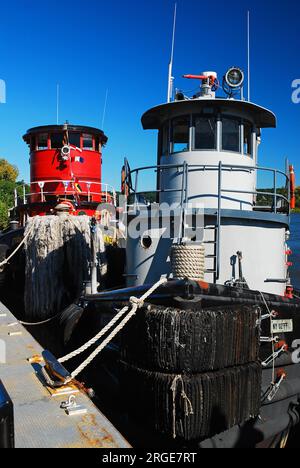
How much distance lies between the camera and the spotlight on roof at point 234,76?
8.40 meters

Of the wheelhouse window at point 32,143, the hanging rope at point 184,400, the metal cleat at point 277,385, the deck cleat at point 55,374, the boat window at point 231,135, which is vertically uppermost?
the wheelhouse window at point 32,143

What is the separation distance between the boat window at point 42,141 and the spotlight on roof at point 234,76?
10833 millimetres

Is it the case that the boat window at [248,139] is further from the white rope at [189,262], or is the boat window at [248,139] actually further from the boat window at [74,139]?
the boat window at [74,139]

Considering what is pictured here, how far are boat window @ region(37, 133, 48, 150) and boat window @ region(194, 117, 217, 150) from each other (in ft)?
36.2

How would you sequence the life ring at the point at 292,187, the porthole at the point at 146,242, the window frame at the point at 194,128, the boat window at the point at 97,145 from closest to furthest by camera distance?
the porthole at the point at 146,242, the life ring at the point at 292,187, the window frame at the point at 194,128, the boat window at the point at 97,145

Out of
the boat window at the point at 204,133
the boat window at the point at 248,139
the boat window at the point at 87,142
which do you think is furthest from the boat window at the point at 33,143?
the boat window at the point at 248,139

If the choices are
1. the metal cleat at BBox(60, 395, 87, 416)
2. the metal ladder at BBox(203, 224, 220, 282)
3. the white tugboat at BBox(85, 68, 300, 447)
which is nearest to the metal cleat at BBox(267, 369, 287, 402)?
the white tugboat at BBox(85, 68, 300, 447)

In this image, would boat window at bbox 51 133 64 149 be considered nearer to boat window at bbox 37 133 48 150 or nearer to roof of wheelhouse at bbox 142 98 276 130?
boat window at bbox 37 133 48 150

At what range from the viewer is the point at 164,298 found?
15.7ft

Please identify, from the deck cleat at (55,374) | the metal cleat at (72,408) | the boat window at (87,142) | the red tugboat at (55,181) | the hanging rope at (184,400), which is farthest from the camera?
the boat window at (87,142)

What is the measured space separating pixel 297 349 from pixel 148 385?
2566mm

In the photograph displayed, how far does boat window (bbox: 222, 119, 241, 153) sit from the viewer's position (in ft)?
26.1

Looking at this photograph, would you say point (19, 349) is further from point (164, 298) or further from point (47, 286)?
point (47, 286)
